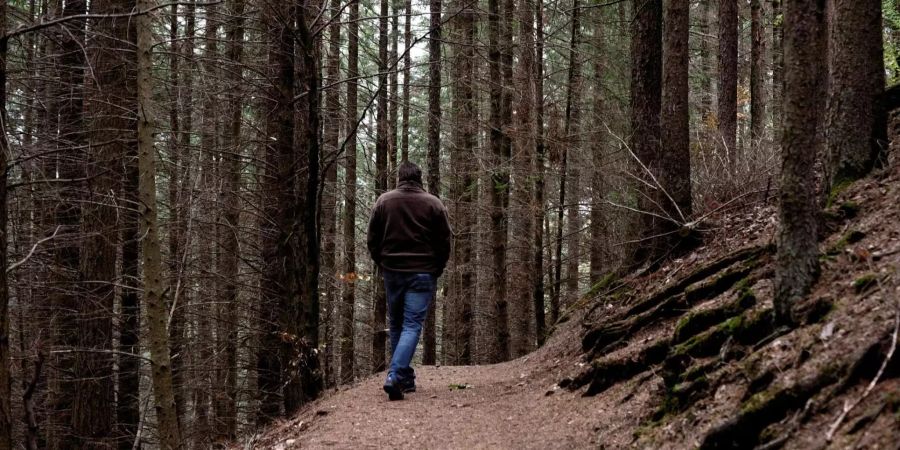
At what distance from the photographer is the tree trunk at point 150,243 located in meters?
6.08

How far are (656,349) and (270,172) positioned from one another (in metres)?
6.48

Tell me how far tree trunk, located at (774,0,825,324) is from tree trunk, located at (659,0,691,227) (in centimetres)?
376

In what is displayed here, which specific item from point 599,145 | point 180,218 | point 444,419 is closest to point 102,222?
point 180,218

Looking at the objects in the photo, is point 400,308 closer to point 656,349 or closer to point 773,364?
point 656,349

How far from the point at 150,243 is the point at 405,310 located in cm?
275

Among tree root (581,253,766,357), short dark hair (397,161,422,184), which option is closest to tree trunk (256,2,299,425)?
short dark hair (397,161,422,184)

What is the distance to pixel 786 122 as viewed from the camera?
393 cm

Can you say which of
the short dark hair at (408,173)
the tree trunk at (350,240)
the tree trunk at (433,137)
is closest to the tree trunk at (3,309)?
the short dark hair at (408,173)

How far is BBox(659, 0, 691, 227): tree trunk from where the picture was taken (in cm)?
759

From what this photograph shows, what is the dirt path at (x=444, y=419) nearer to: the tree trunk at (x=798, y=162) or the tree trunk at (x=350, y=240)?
the tree trunk at (x=798, y=162)

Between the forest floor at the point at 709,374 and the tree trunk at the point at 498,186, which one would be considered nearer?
the forest floor at the point at 709,374

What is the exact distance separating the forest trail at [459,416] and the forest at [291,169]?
1.00m

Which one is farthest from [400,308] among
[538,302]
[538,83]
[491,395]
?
[538,83]

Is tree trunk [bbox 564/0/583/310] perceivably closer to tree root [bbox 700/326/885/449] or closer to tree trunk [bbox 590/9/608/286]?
tree trunk [bbox 590/9/608/286]
